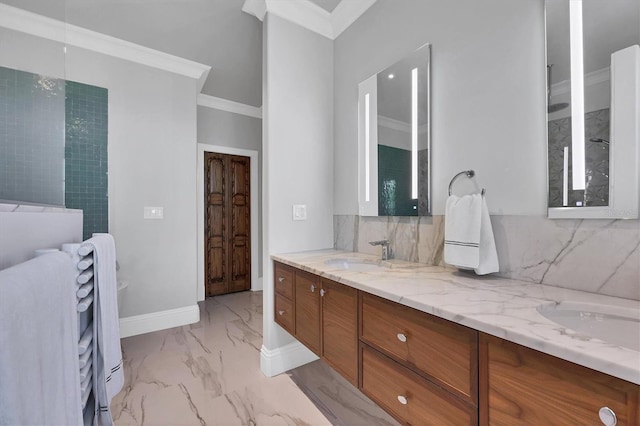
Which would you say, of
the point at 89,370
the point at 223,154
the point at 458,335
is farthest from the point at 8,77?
the point at 223,154

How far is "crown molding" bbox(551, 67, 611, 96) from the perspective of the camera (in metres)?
0.97

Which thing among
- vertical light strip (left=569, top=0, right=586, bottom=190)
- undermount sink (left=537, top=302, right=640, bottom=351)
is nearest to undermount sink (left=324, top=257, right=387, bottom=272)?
undermount sink (left=537, top=302, right=640, bottom=351)

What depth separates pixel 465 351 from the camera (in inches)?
31.8

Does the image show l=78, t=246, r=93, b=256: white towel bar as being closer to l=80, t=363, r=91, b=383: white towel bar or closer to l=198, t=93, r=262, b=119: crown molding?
l=80, t=363, r=91, b=383: white towel bar

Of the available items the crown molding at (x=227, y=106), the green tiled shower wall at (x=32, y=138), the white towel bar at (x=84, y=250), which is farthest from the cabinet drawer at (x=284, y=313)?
the crown molding at (x=227, y=106)

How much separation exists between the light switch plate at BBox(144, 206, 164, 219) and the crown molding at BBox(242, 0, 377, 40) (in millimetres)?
2031

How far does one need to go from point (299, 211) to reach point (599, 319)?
1.70 m

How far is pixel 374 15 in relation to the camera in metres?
1.95

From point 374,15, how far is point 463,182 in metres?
1.39

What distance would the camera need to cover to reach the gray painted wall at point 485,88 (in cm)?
115

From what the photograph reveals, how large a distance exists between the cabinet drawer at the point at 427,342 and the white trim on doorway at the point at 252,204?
2891 millimetres

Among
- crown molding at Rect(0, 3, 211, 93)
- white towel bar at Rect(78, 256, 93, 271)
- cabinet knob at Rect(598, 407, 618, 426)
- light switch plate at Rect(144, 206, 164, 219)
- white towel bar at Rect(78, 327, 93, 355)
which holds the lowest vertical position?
cabinet knob at Rect(598, 407, 618, 426)

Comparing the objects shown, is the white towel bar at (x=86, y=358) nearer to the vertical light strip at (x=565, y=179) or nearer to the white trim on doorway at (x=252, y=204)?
the vertical light strip at (x=565, y=179)

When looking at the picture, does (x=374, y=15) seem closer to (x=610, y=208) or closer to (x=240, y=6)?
(x=240, y=6)
